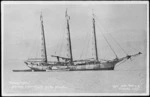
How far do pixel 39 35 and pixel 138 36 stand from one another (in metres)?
0.42

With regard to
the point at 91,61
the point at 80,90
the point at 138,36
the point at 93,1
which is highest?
the point at 93,1

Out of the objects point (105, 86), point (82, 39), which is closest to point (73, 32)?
point (82, 39)

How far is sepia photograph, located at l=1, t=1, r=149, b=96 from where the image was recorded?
1354mm

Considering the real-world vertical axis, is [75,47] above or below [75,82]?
→ above

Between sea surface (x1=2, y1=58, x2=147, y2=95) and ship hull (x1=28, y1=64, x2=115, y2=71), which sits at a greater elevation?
ship hull (x1=28, y1=64, x2=115, y2=71)

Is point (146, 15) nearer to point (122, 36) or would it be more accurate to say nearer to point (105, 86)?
point (122, 36)

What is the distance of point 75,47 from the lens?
1.37 metres

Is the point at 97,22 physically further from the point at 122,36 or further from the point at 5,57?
the point at 5,57

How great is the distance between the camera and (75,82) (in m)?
1.36

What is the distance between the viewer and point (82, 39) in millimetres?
1371

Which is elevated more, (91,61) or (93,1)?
(93,1)

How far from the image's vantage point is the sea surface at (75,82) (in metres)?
1.35

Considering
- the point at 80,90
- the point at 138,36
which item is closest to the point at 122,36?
the point at 138,36

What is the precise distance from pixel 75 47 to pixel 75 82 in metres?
0.15
